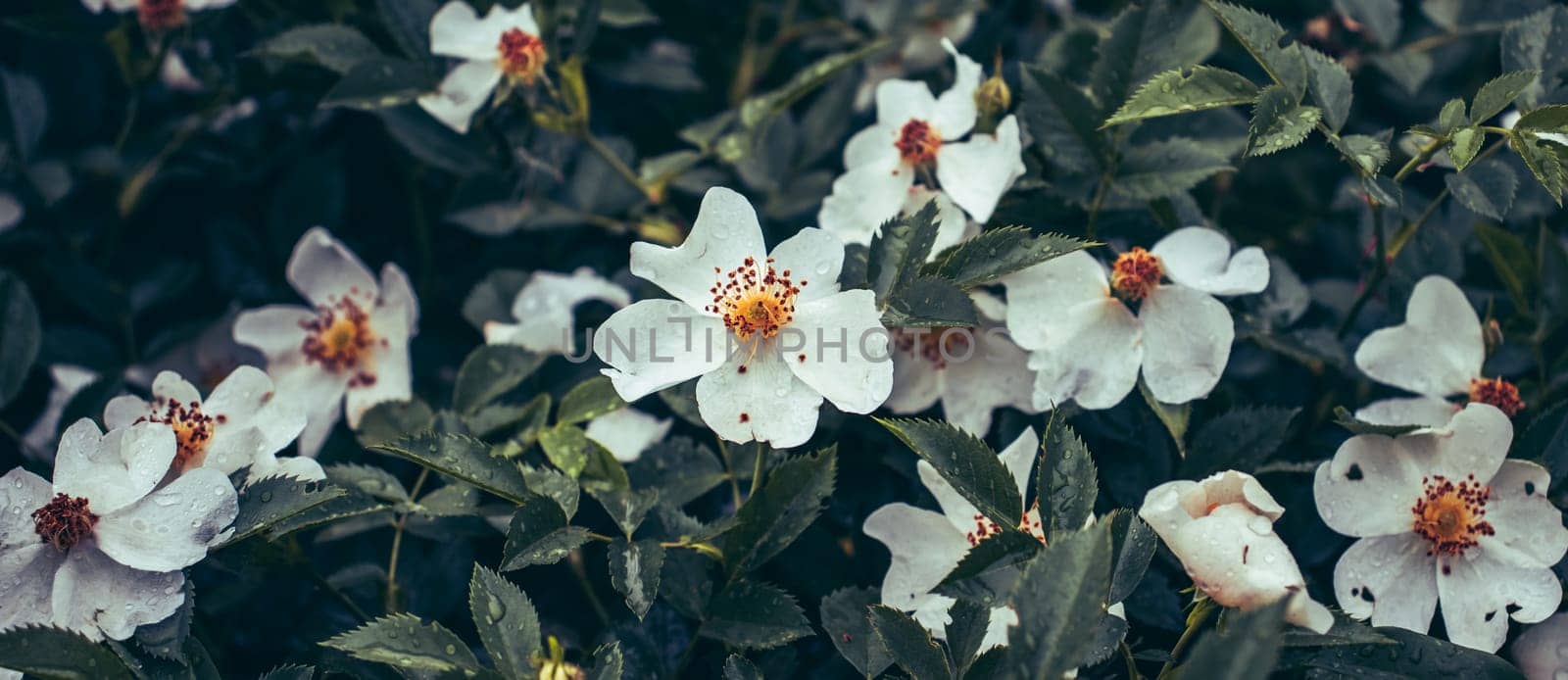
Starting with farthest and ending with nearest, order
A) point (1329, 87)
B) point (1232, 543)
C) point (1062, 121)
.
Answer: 1. point (1062, 121)
2. point (1329, 87)
3. point (1232, 543)

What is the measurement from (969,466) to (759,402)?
0.20 meters

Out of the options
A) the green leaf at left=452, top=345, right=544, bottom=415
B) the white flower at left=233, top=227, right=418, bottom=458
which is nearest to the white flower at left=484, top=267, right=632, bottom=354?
the green leaf at left=452, top=345, right=544, bottom=415

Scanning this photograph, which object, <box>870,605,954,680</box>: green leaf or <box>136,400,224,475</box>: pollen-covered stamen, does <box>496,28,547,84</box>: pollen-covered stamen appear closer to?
<box>136,400,224,475</box>: pollen-covered stamen

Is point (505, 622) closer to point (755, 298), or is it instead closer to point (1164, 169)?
point (755, 298)

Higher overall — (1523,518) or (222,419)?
(222,419)

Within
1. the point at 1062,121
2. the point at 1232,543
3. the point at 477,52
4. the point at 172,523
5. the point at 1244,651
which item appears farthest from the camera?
the point at 477,52

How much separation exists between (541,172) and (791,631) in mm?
750

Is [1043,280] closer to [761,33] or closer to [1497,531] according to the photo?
[1497,531]

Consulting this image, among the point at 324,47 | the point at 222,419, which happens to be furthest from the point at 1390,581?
the point at 324,47

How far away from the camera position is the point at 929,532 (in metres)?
1.20

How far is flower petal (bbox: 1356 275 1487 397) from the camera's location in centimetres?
126

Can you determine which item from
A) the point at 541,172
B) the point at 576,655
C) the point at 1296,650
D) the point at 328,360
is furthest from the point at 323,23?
the point at 1296,650

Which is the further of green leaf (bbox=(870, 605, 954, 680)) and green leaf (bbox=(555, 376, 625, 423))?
green leaf (bbox=(555, 376, 625, 423))

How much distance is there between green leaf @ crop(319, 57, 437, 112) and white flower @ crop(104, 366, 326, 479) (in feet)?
1.23
